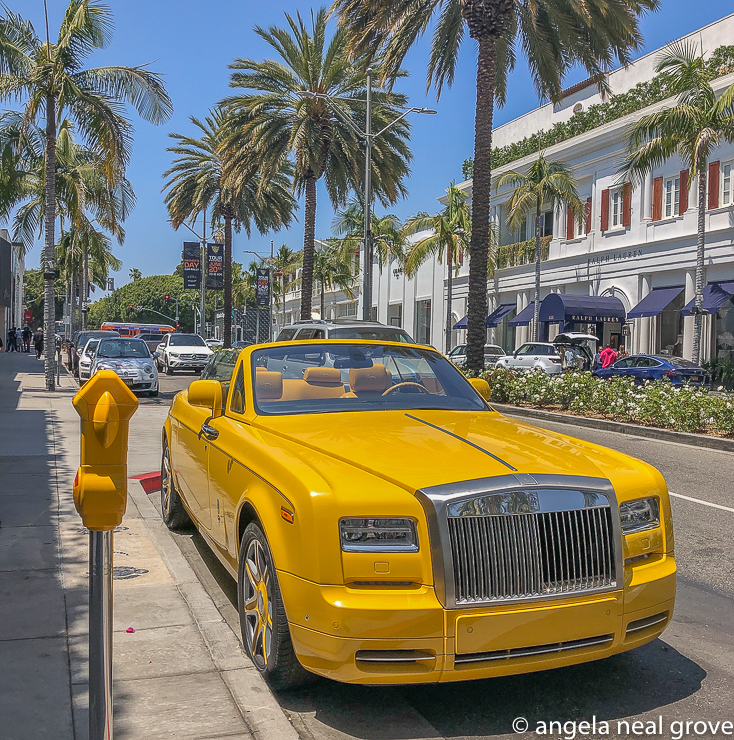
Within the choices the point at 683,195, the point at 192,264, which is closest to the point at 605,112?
the point at 683,195

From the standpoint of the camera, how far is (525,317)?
39.9 m

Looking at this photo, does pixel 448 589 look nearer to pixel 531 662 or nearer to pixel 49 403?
pixel 531 662

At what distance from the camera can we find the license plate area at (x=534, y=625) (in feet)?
10.7

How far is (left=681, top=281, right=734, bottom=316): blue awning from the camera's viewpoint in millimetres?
28641

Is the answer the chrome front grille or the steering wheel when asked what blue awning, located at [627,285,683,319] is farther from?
the chrome front grille

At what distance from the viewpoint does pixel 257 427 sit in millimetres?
4652

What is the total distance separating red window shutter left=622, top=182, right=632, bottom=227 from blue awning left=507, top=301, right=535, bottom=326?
7016mm

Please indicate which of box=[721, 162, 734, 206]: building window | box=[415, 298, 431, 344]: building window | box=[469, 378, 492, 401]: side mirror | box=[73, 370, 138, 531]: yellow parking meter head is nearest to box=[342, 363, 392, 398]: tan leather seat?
box=[469, 378, 492, 401]: side mirror

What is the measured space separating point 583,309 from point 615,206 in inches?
198

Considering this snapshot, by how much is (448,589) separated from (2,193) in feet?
76.8

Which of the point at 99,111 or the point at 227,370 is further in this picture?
the point at 99,111

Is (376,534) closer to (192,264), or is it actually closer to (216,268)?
(216,268)

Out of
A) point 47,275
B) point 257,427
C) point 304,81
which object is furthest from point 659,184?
point 257,427

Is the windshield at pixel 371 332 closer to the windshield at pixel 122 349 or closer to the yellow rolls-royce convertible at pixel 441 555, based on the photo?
the windshield at pixel 122 349
